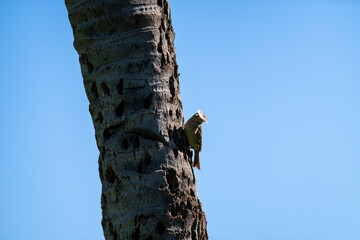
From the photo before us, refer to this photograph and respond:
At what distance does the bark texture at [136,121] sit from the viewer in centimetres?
573

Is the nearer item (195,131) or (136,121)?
(136,121)

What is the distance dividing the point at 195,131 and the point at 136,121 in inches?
26.9

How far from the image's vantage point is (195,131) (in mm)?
6355

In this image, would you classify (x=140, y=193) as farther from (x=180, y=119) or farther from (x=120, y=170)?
(x=180, y=119)

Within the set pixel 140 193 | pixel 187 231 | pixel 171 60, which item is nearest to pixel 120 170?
pixel 140 193

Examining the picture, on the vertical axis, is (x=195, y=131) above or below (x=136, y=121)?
above

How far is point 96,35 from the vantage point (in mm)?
6109

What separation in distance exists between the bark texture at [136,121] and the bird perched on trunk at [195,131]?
94 millimetres

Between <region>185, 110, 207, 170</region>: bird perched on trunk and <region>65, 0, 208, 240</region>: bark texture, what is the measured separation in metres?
0.09

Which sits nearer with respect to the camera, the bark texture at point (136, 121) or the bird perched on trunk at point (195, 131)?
the bark texture at point (136, 121)

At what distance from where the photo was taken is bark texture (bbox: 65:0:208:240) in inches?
225

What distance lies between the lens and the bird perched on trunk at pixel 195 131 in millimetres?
6293

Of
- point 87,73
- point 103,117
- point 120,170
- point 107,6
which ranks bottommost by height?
point 120,170

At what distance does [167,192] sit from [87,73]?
→ 1.34 meters
